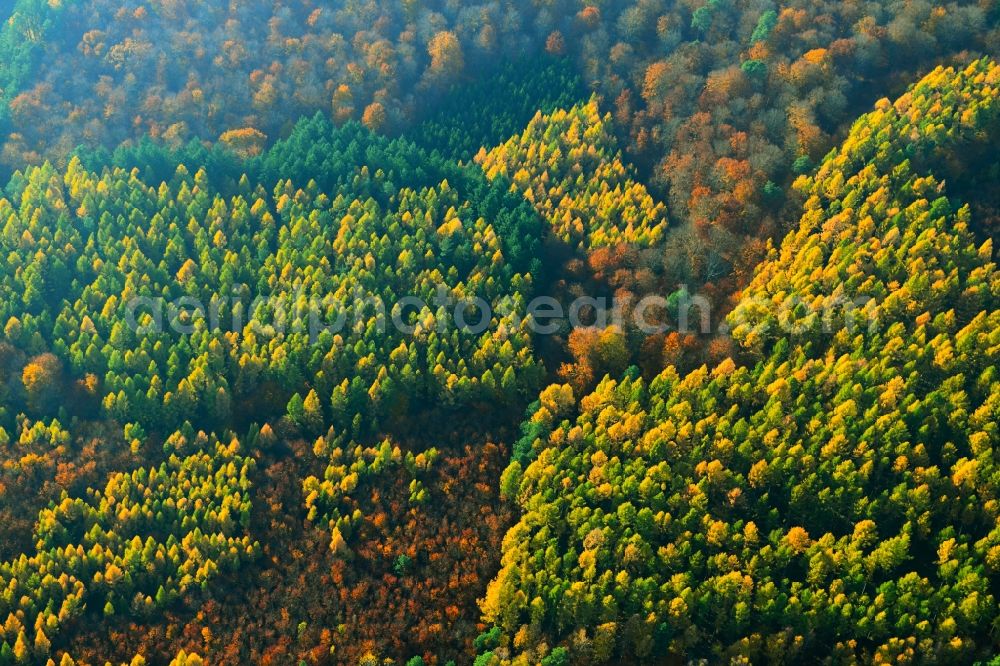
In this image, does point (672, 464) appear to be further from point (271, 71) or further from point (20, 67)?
point (20, 67)

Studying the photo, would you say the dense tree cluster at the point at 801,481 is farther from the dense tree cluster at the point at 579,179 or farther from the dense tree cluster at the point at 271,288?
the dense tree cluster at the point at 579,179

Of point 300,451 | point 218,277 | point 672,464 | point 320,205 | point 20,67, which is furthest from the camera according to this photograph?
point 20,67

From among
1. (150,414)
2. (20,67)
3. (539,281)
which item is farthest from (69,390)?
(20,67)

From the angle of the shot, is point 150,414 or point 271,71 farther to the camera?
point 271,71

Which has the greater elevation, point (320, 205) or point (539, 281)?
point (320, 205)

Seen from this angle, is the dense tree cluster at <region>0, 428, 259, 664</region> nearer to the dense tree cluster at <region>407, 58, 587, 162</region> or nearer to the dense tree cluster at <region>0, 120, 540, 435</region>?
the dense tree cluster at <region>0, 120, 540, 435</region>

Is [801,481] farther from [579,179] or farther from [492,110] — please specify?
[492,110]
